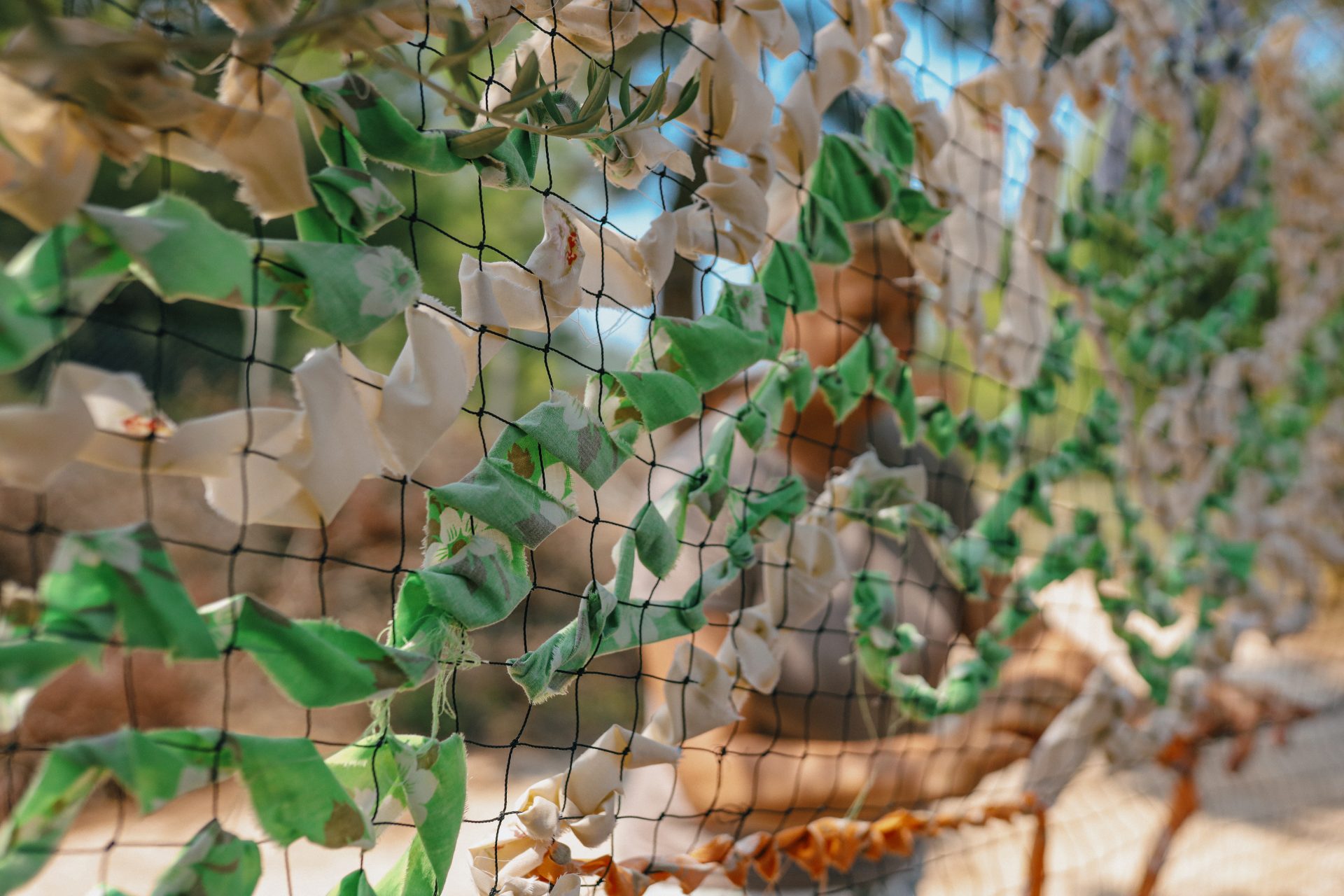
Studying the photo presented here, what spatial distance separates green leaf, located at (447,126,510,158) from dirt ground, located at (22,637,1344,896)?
1031 millimetres

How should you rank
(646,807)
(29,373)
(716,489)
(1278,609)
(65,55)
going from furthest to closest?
1. (29,373)
2. (1278,609)
3. (646,807)
4. (716,489)
5. (65,55)

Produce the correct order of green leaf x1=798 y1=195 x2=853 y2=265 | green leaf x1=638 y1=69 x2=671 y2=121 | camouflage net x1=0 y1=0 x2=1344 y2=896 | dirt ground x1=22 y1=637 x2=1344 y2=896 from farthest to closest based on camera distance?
dirt ground x1=22 y1=637 x2=1344 y2=896, green leaf x1=798 y1=195 x2=853 y2=265, green leaf x1=638 y1=69 x2=671 y2=121, camouflage net x1=0 y1=0 x2=1344 y2=896

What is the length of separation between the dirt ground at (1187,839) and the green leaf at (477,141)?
3.38 feet

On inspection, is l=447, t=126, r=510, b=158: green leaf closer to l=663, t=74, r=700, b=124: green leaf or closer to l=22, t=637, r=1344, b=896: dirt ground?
l=663, t=74, r=700, b=124: green leaf

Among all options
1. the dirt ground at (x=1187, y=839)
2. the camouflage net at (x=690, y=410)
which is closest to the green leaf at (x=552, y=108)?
the camouflage net at (x=690, y=410)

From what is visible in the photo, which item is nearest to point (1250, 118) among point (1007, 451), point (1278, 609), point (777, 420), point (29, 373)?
point (1278, 609)

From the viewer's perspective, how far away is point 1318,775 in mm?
1648

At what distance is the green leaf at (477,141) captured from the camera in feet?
1.08

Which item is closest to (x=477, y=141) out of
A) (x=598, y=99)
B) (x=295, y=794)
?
(x=598, y=99)

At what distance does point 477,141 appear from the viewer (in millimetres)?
331

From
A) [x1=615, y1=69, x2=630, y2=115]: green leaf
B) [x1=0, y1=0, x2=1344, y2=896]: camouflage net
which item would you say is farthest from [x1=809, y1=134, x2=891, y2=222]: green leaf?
[x1=615, y1=69, x2=630, y2=115]: green leaf

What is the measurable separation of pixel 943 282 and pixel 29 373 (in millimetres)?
3181

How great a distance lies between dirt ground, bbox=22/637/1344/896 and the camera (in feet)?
4.49

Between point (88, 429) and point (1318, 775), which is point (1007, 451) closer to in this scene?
point (88, 429)
